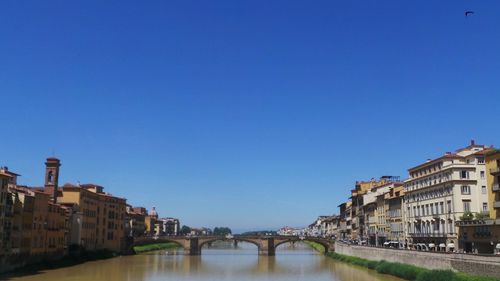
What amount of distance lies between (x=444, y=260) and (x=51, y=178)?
50785mm

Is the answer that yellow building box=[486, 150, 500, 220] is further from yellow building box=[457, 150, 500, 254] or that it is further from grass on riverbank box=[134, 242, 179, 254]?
grass on riverbank box=[134, 242, 179, 254]

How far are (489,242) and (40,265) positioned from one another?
44993mm

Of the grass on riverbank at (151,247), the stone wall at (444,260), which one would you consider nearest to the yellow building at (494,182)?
the stone wall at (444,260)

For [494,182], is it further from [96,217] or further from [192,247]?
[192,247]

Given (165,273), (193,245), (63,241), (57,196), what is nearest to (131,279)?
(165,273)

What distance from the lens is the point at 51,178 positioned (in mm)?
70438

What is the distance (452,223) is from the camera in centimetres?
5319

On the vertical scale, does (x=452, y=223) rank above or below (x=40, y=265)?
above

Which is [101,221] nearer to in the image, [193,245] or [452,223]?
[193,245]

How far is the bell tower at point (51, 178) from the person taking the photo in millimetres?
70244

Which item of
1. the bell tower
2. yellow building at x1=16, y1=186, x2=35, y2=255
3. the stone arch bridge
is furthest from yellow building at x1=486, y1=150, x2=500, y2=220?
the stone arch bridge

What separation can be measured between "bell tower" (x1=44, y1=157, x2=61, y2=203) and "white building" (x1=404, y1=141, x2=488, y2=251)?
45.6m

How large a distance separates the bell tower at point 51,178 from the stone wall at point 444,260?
41.2 m

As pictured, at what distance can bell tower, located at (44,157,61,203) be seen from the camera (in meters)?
70.2
